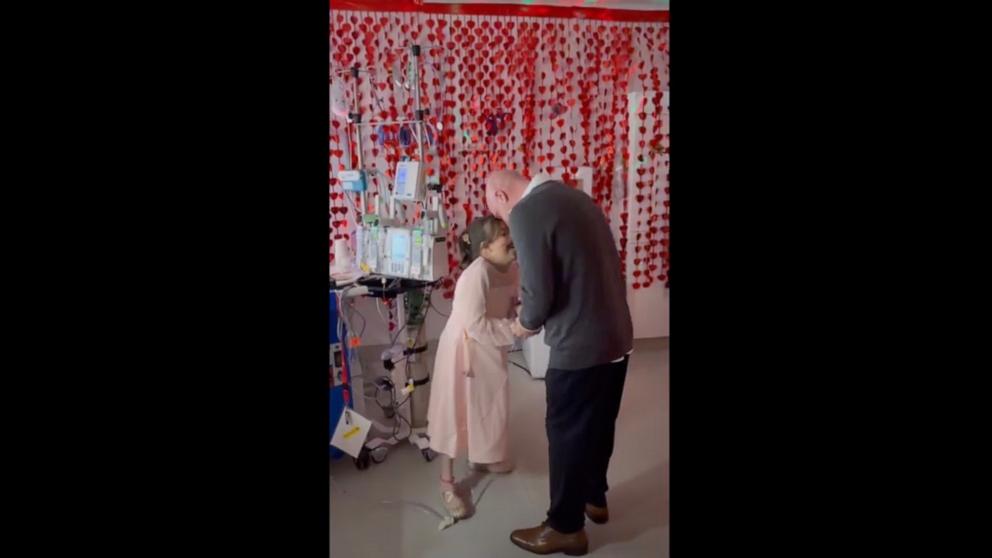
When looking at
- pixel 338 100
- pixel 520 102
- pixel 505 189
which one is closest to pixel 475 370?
pixel 505 189

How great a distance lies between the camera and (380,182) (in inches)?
158

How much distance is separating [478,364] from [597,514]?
757 millimetres

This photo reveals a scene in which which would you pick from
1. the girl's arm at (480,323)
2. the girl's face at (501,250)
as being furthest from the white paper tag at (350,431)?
the girl's face at (501,250)

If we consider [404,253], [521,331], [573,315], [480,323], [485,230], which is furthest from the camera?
[404,253]

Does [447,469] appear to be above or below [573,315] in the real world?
below

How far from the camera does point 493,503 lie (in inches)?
94.0

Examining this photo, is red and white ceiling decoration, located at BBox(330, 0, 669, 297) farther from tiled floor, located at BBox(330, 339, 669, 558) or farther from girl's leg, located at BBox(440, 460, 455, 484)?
girl's leg, located at BBox(440, 460, 455, 484)

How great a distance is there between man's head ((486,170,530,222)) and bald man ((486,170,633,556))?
0.15 metres

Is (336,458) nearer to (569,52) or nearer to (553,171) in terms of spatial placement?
(553,171)

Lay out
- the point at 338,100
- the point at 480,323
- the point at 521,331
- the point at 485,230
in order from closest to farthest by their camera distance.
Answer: the point at 521,331 → the point at 480,323 → the point at 485,230 → the point at 338,100

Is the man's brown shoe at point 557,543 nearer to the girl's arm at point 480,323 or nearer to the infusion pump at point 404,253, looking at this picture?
the girl's arm at point 480,323

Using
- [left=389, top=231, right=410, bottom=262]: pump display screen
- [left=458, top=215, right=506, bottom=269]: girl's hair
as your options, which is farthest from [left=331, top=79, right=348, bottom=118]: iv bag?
[left=458, top=215, right=506, bottom=269]: girl's hair

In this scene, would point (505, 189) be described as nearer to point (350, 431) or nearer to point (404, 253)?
point (404, 253)

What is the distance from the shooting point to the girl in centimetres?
222
